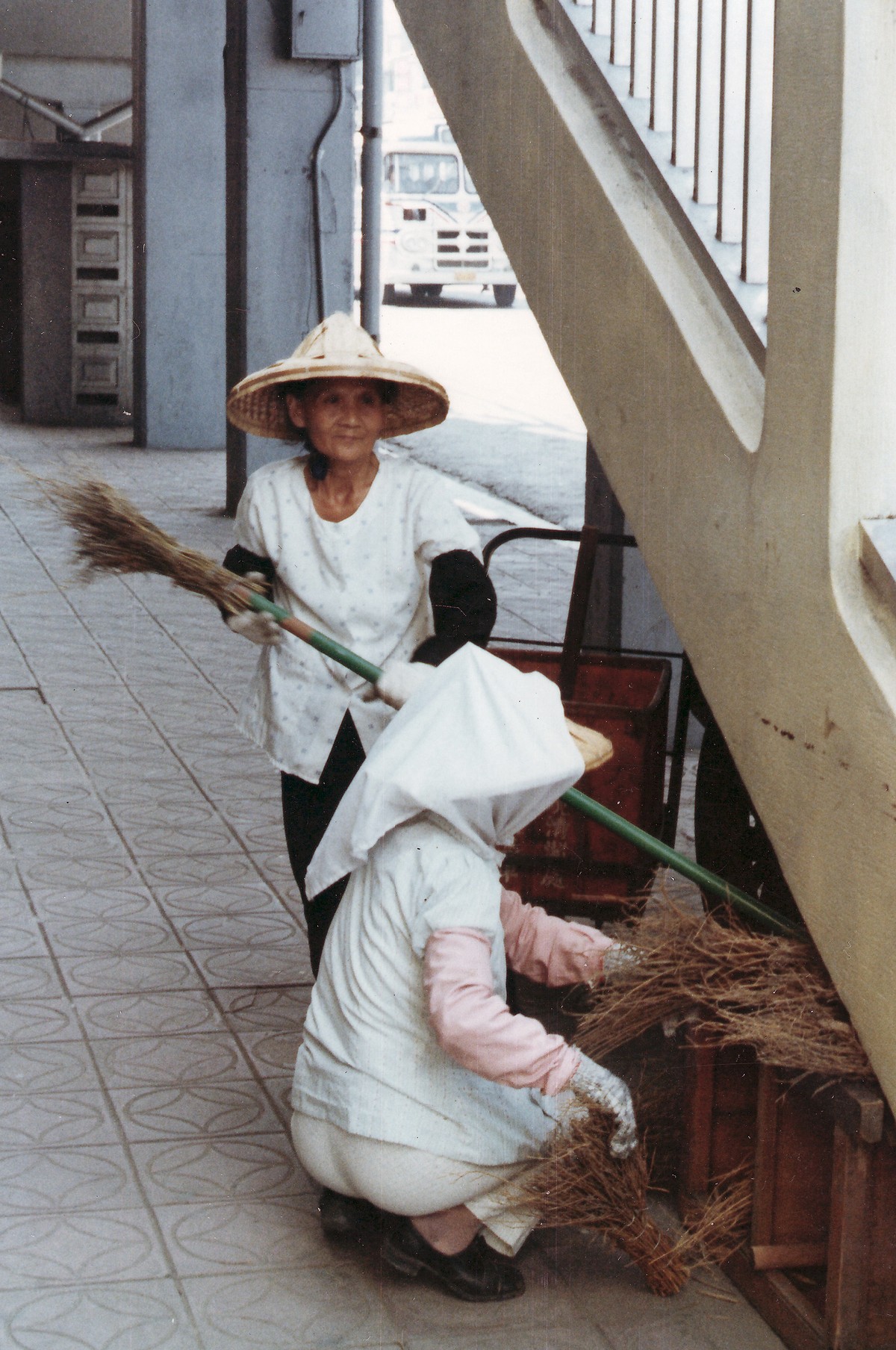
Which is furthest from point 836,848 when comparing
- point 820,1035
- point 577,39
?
point 577,39

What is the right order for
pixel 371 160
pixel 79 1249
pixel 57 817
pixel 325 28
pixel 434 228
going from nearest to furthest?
pixel 79 1249
pixel 57 817
pixel 325 28
pixel 371 160
pixel 434 228

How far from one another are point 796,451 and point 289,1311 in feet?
5.34

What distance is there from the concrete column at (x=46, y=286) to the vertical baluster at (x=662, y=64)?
12493 millimetres

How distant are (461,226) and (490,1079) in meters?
25.0

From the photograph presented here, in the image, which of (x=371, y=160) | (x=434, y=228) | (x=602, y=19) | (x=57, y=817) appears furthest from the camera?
(x=434, y=228)

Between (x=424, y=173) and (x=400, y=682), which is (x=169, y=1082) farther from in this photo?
(x=424, y=173)

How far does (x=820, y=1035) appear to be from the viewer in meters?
2.74

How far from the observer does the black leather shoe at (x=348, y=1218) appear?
3.03 meters

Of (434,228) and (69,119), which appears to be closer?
(69,119)

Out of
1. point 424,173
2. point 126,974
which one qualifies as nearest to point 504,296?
point 424,173

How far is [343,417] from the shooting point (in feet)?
11.0

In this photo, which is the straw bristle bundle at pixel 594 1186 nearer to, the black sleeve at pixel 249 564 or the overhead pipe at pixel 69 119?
the black sleeve at pixel 249 564

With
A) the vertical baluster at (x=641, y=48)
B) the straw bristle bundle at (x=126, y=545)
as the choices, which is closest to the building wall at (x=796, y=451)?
the vertical baluster at (x=641, y=48)

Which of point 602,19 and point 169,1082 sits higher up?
point 602,19
